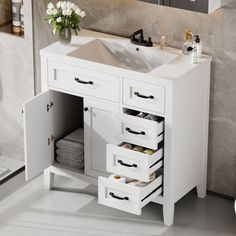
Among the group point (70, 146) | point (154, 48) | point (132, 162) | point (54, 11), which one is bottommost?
point (70, 146)

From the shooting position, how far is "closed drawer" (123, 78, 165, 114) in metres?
4.51

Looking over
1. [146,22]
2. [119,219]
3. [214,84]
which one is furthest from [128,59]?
[119,219]

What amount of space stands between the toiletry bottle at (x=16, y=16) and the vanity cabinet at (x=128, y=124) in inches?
21.0

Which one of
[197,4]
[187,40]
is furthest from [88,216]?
[197,4]

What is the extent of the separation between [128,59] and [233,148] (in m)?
0.84

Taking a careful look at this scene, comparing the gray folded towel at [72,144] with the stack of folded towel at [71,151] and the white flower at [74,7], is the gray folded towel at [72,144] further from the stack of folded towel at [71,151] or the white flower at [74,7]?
the white flower at [74,7]

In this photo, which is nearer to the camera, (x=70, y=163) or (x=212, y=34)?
(x=212, y=34)

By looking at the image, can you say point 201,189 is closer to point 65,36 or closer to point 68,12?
point 65,36

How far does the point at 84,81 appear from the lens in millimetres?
4773

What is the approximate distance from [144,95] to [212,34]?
571mm

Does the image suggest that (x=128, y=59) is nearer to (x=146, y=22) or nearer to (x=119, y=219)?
(x=146, y=22)

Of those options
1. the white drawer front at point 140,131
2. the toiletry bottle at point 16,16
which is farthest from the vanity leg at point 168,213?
the toiletry bottle at point 16,16

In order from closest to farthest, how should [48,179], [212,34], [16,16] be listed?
[212,34], [48,179], [16,16]

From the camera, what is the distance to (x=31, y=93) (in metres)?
5.47
